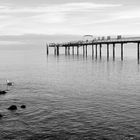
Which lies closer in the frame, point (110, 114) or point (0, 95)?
point (110, 114)

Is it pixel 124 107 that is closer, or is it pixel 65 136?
pixel 65 136

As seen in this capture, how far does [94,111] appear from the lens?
30.5 m

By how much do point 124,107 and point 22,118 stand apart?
12.9 metres

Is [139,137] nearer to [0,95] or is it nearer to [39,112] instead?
[39,112]

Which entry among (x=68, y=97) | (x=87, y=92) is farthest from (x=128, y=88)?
(x=68, y=97)

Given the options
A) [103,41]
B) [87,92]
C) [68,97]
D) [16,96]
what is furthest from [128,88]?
[103,41]

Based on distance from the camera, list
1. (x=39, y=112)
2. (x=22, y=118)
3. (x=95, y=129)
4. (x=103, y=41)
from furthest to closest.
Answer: (x=103, y=41), (x=39, y=112), (x=22, y=118), (x=95, y=129)

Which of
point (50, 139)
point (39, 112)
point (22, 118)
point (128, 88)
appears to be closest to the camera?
point (50, 139)

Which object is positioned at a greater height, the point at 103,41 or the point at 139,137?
the point at 103,41

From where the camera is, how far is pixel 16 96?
1564 inches

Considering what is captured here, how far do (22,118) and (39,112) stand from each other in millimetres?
2977

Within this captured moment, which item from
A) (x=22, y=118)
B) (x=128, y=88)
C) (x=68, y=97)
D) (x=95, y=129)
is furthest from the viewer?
(x=128, y=88)

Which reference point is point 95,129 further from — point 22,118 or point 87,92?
point 87,92

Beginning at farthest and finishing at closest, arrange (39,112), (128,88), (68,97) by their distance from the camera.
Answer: (128,88), (68,97), (39,112)
